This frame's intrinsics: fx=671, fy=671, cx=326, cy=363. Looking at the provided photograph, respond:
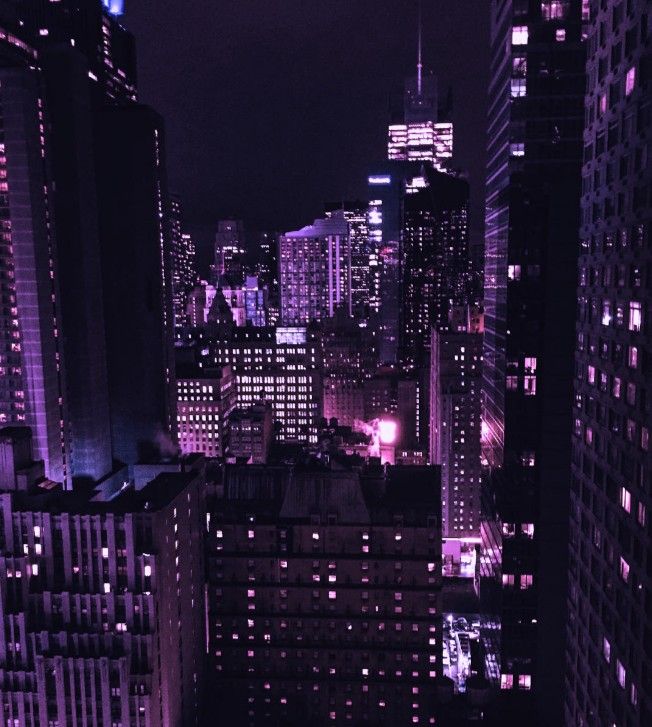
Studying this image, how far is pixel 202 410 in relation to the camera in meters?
165

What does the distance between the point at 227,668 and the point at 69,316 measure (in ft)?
215

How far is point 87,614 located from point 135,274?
253 feet

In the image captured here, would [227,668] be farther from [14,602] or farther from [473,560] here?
[473,560]

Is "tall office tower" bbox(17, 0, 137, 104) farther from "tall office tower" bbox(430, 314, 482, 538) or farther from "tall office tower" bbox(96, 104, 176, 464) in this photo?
"tall office tower" bbox(430, 314, 482, 538)

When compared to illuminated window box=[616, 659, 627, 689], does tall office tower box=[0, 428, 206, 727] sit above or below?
below

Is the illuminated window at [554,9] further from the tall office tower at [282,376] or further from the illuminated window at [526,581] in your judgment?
the tall office tower at [282,376]

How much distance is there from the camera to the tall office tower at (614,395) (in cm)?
3094

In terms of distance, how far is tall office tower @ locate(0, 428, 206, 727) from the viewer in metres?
63.6

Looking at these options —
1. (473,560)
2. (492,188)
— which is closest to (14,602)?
(492,188)

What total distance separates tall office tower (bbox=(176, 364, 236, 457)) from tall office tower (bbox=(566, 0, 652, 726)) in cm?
12969

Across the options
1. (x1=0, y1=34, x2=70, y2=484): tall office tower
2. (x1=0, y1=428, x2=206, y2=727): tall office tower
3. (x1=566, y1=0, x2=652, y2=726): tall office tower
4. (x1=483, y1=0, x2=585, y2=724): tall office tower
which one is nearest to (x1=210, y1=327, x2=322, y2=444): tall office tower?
(x1=0, y1=34, x2=70, y2=484): tall office tower

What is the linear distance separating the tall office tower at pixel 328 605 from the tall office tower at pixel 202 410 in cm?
8589

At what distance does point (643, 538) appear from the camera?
30.3 meters

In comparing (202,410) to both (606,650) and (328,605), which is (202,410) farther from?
(606,650)
